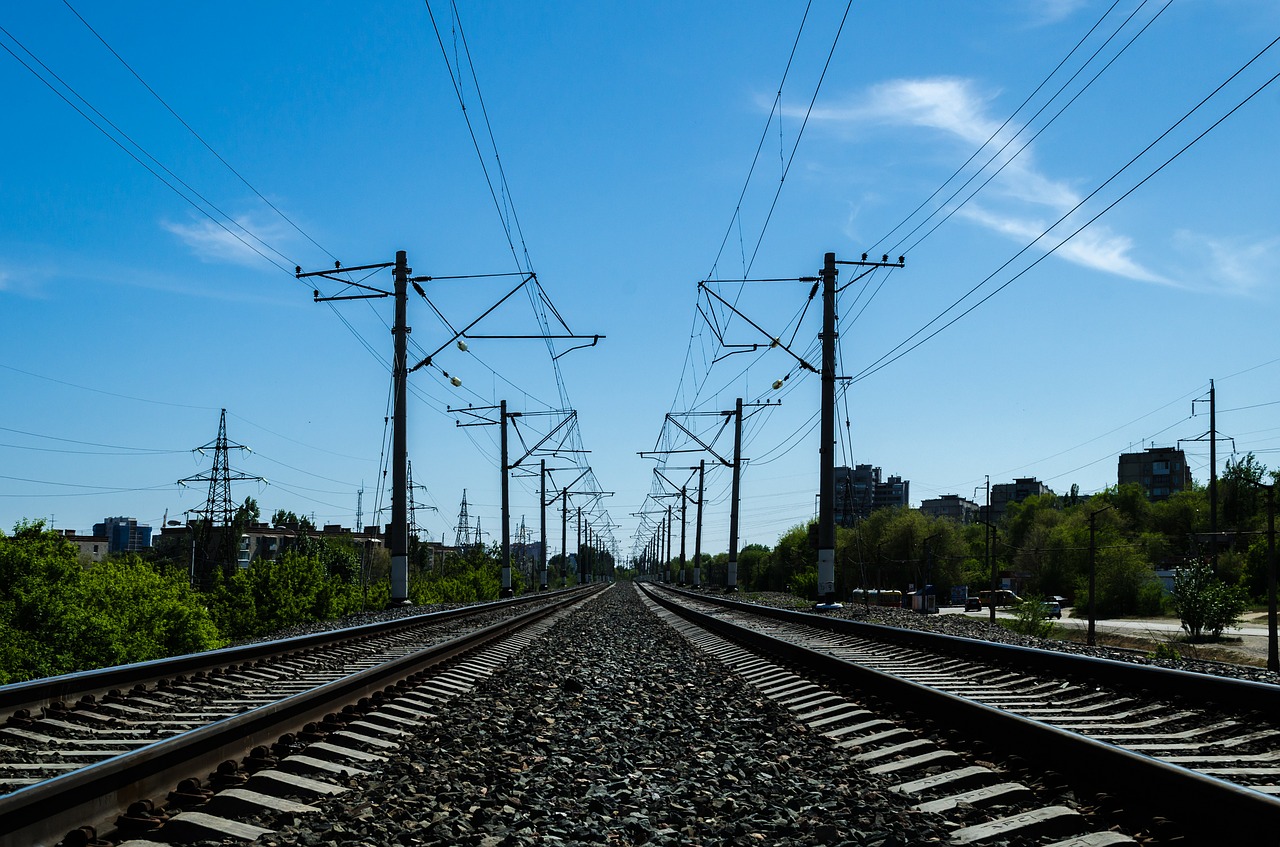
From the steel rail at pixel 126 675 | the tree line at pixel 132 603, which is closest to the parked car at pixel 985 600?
the tree line at pixel 132 603

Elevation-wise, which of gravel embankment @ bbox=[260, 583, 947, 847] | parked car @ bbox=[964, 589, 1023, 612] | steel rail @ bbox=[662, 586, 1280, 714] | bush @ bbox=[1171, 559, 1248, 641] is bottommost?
parked car @ bbox=[964, 589, 1023, 612]

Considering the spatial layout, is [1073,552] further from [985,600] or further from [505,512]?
[505,512]

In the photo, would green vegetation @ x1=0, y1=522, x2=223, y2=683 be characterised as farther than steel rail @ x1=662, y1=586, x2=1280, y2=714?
Yes

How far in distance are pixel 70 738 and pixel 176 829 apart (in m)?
2.22

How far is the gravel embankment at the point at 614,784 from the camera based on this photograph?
4.25 m

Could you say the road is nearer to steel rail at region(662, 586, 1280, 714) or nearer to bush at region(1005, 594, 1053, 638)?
bush at region(1005, 594, 1053, 638)

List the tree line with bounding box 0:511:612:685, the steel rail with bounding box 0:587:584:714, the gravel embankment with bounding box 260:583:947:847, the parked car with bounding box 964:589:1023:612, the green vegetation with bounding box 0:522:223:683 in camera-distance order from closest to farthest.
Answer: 1. the gravel embankment with bounding box 260:583:947:847
2. the steel rail with bounding box 0:587:584:714
3. the green vegetation with bounding box 0:522:223:683
4. the tree line with bounding box 0:511:612:685
5. the parked car with bounding box 964:589:1023:612

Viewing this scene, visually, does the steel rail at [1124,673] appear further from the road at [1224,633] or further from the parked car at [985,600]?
the parked car at [985,600]

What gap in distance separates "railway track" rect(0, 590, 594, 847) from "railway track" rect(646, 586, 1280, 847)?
3074 mm

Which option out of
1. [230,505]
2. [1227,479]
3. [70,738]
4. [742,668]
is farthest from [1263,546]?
[230,505]

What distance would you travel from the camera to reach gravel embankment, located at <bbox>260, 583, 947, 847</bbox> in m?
4.25

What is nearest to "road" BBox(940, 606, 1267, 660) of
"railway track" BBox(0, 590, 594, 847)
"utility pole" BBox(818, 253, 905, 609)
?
"utility pole" BBox(818, 253, 905, 609)

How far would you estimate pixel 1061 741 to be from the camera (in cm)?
473

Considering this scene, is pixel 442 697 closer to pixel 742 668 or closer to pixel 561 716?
pixel 561 716
